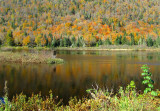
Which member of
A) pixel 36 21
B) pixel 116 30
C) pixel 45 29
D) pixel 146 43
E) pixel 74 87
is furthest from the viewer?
pixel 36 21

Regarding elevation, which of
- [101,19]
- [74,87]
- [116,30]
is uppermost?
[101,19]

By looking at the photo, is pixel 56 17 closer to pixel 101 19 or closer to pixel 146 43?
pixel 101 19

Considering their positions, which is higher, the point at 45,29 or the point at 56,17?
the point at 56,17

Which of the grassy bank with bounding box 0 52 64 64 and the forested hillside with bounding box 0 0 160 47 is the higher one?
the forested hillside with bounding box 0 0 160 47

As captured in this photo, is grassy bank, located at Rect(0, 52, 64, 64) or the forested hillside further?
the forested hillside

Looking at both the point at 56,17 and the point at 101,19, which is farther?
the point at 56,17

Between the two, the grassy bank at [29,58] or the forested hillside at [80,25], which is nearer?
the grassy bank at [29,58]

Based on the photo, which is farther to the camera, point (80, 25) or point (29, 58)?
point (80, 25)

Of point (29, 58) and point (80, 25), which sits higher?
point (80, 25)

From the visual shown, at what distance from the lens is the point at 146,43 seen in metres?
96.1

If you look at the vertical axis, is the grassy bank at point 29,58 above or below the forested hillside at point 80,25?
below

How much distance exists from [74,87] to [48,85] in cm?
220

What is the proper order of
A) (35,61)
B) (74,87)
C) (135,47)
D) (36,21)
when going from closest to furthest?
(74,87), (35,61), (135,47), (36,21)

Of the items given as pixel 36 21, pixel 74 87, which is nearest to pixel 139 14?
pixel 36 21
